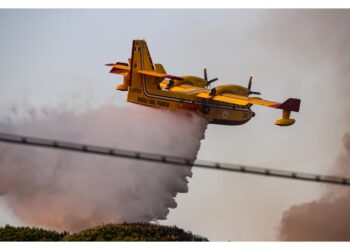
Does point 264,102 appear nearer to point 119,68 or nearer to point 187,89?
point 187,89

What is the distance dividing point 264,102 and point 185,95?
3.14 metres

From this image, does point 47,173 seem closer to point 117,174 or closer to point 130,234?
point 117,174

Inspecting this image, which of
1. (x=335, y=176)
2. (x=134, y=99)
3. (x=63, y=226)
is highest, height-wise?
(x=134, y=99)

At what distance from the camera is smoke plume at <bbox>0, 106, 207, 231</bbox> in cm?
3888

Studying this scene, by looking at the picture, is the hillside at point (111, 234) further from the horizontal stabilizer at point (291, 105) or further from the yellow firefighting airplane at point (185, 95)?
the horizontal stabilizer at point (291, 105)

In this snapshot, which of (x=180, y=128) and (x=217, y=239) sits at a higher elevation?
(x=180, y=128)

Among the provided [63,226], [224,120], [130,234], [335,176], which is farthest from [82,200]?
[335,176]

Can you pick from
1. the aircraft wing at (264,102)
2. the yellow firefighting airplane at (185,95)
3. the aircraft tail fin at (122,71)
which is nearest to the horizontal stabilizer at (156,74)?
the yellow firefighting airplane at (185,95)

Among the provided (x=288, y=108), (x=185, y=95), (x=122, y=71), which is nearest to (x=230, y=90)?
(x=185, y=95)

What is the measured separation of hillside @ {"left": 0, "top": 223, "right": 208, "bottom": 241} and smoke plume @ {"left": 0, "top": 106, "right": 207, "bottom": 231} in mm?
1550

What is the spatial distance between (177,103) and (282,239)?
269 inches

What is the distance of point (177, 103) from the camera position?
127 feet

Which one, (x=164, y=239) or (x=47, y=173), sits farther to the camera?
(x=47, y=173)

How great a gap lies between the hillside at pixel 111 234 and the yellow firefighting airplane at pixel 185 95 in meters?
5.04
